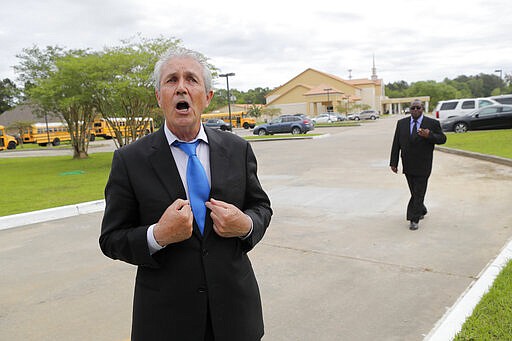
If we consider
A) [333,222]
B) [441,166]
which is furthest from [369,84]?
[333,222]

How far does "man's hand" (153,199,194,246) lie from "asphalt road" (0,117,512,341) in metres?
2.16

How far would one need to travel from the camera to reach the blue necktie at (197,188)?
1.73m

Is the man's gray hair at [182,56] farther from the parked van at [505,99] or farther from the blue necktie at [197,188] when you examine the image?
the parked van at [505,99]

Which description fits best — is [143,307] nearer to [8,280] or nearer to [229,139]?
[229,139]

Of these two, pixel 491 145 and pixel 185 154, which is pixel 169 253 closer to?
pixel 185 154

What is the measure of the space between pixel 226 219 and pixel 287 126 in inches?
1300

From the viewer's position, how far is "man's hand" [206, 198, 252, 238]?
1618 mm

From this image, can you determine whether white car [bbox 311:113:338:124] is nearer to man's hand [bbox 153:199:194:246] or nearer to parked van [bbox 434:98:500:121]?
parked van [bbox 434:98:500:121]

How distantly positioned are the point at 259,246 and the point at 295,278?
123 centimetres

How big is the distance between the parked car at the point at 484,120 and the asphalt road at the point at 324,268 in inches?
591

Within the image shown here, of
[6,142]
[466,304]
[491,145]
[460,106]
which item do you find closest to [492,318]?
[466,304]

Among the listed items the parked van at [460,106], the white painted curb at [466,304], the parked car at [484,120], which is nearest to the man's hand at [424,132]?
the white painted curb at [466,304]

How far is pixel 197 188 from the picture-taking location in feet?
5.70

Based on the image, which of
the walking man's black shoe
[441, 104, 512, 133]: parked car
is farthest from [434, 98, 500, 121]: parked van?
the walking man's black shoe
